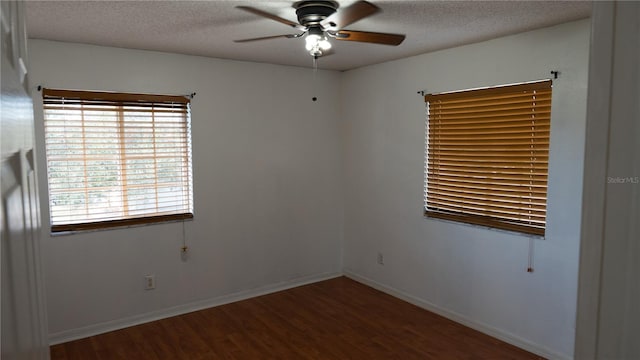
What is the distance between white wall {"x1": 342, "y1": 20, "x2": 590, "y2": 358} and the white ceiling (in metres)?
0.23

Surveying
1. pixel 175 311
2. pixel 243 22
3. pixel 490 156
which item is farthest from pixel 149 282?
pixel 490 156

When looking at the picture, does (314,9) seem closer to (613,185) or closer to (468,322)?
(613,185)

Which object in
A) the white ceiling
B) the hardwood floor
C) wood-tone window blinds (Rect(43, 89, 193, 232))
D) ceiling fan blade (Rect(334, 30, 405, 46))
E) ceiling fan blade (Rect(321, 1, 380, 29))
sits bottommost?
the hardwood floor

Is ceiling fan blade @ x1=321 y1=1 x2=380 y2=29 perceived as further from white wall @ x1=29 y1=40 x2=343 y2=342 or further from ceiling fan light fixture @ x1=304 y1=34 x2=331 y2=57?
white wall @ x1=29 y1=40 x2=343 y2=342

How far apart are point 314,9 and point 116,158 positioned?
2.21 metres

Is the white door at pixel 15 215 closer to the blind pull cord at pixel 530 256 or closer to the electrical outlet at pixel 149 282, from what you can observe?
the blind pull cord at pixel 530 256

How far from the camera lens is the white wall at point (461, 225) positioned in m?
3.02

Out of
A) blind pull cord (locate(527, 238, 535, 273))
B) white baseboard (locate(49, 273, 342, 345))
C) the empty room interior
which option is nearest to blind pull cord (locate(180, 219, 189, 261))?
the empty room interior

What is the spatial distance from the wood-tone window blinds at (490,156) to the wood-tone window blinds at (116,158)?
7.46ft

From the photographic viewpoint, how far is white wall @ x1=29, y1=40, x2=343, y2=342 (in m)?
3.52

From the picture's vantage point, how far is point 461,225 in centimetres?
379

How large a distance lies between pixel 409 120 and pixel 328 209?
144cm

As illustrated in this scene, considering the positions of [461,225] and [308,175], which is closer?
[461,225]

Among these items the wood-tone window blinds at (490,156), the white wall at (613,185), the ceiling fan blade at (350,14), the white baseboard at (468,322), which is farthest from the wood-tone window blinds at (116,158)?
the white wall at (613,185)
